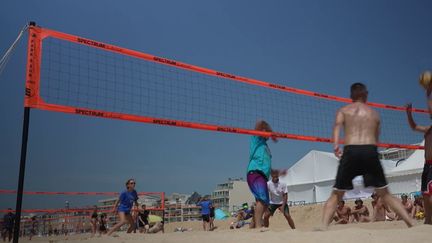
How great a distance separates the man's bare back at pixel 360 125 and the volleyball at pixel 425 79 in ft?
3.04

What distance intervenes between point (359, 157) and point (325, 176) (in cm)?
1383

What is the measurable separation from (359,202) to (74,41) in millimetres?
7953

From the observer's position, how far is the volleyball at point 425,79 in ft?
13.1

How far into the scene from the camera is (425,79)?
13.2ft

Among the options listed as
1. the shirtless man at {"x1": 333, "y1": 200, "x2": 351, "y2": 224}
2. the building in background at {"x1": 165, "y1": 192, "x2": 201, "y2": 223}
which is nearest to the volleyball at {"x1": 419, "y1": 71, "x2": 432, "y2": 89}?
the shirtless man at {"x1": 333, "y1": 200, "x2": 351, "y2": 224}

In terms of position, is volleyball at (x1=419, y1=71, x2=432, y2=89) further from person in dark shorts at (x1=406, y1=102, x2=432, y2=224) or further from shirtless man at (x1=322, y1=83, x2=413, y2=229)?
shirtless man at (x1=322, y1=83, x2=413, y2=229)

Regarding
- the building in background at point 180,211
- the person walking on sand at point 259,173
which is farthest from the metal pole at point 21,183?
the building in background at point 180,211

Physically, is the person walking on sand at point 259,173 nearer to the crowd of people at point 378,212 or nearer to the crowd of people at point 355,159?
the crowd of people at point 355,159

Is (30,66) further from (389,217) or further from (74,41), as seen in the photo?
(389,217)

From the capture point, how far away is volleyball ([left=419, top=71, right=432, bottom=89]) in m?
4.00

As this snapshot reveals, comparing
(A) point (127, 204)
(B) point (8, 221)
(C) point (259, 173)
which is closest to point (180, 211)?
(B) point (8, 221)

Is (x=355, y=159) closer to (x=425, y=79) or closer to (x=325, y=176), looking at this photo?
(x=425, y=79)

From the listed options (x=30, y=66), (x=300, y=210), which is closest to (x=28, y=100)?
(x=30, y=66)

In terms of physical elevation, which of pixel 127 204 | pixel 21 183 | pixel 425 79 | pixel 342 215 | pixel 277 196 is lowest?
pixel 342 215
